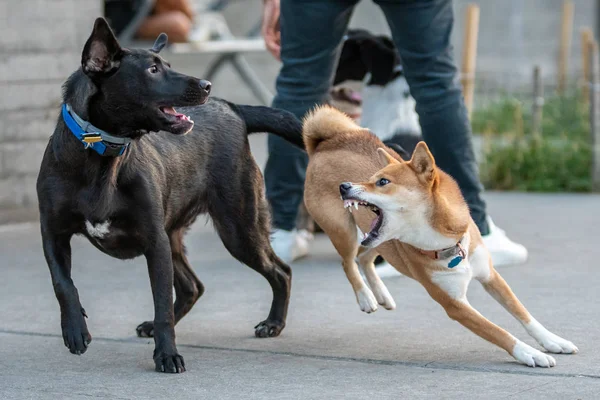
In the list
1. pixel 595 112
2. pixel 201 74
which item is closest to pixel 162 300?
pixel 595 112

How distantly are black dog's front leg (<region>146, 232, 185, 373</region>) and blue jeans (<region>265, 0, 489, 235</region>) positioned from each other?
1851 mm

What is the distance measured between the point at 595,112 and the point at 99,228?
529cm

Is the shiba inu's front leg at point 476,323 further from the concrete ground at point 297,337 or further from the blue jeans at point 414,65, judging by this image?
the blue jeans at point 414,65

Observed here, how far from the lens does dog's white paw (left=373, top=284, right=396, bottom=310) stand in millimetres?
4480

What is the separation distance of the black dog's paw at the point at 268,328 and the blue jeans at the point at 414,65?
1.48 metres

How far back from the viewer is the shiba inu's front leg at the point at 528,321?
12.8 feet

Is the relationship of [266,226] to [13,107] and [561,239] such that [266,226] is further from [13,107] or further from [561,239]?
[13,107]

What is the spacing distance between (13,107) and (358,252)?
3193mm

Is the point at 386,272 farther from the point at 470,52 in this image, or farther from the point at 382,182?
the point at 470,52

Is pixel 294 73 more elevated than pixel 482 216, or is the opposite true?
pixel 294 73

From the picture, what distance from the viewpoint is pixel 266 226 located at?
4.48 m

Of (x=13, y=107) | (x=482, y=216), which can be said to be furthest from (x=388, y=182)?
(x=13, y=107)

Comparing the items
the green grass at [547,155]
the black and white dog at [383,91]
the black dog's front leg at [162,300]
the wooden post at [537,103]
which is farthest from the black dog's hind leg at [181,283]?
the wooden post at [537,103]

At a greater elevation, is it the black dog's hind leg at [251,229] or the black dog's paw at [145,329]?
the black dog's hind leg at [251,229]
